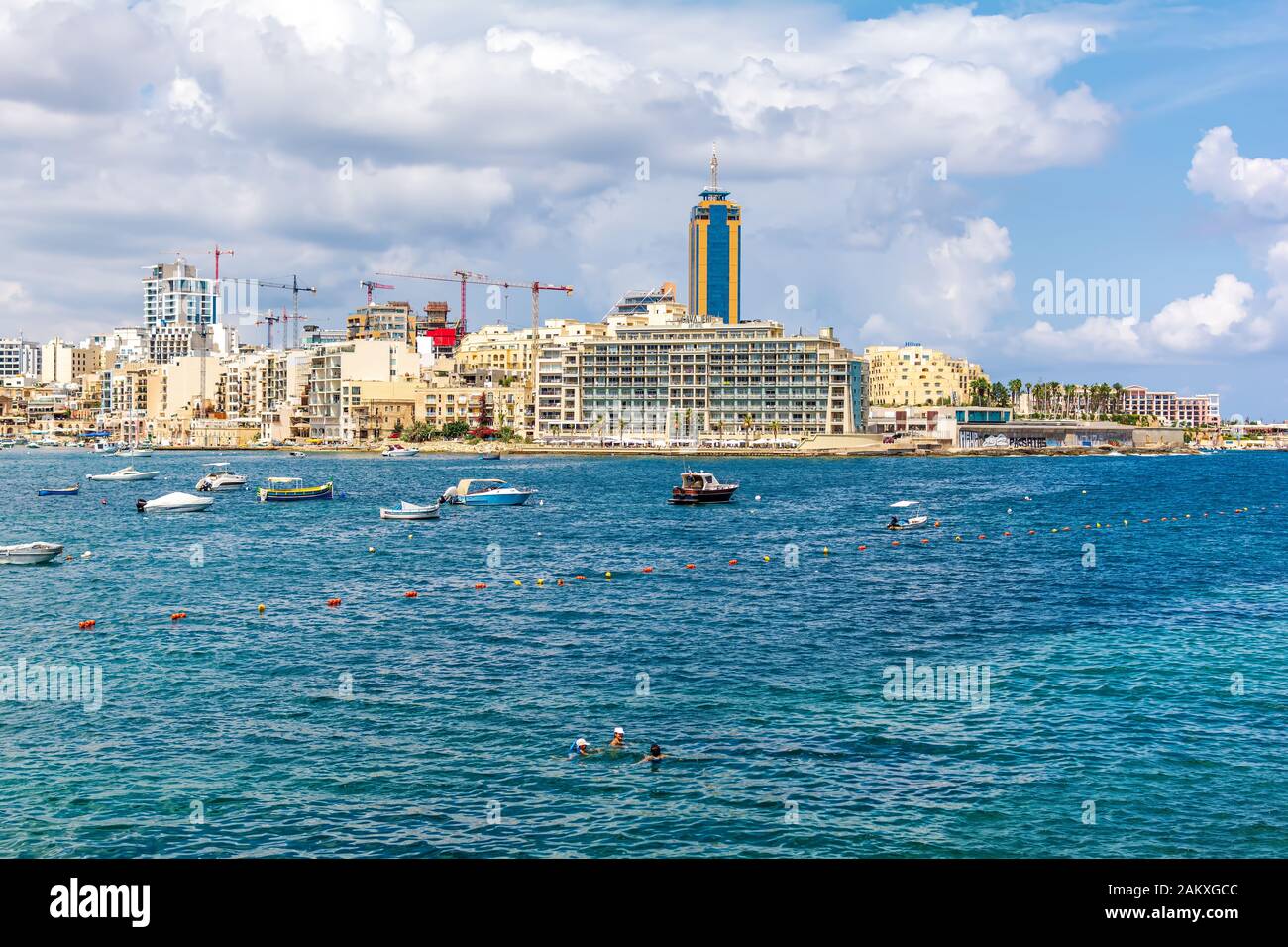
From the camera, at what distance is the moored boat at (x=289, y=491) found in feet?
367

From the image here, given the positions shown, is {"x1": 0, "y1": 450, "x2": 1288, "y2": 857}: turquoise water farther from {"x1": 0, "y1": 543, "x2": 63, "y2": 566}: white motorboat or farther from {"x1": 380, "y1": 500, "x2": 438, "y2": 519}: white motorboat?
{"x1": 380, "y1": 500, "x2": 438, "y2": 519}: white motorboat

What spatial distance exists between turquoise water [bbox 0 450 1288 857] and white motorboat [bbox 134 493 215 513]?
25.1 m

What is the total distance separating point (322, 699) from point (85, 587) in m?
28.6

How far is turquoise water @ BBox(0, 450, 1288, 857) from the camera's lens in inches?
892

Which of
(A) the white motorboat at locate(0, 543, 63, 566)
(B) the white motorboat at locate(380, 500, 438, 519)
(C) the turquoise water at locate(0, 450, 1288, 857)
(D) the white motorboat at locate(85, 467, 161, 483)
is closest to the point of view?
(C) the turquoise water at locate(0, 450, 1288, 857)

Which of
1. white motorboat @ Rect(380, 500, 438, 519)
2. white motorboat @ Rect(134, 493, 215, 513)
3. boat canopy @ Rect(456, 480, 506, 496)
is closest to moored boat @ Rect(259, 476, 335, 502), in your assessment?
white motorboat @ Rect(134, 493, 215, 513)

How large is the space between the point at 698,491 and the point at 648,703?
2943 inches

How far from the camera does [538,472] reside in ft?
557

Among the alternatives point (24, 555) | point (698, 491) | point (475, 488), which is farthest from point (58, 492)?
point (698, 491)

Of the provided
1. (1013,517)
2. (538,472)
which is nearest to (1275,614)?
(1013,517)

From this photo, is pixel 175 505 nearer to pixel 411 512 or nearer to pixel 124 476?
pixel 411 512

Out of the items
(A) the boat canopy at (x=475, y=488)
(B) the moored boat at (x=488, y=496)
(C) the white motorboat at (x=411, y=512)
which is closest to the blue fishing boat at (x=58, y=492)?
(A) the boat canopy at (x=475, y=488)

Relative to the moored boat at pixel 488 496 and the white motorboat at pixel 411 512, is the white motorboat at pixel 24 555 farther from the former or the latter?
the moored boat at pixel 488 496

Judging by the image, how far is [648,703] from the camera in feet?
104
